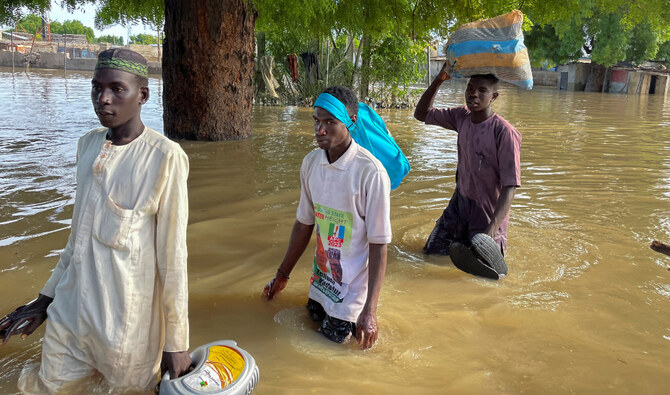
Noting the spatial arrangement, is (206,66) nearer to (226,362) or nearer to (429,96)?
(429,96)

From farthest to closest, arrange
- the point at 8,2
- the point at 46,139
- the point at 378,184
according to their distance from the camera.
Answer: the point at 46,139
the point at 8,2
the point at 378,184

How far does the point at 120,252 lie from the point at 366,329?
125 centimetres

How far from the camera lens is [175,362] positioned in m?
2.12

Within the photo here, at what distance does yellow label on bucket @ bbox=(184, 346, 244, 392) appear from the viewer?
2121 millimetres

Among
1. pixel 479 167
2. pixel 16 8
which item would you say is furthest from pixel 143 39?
pixel 479 167

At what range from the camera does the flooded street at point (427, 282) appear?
2746 millimetres

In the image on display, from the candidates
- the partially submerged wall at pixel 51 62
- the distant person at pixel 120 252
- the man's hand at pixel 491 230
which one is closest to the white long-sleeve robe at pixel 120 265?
the distant person at pixel 120 252

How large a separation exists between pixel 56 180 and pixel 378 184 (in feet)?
15.4

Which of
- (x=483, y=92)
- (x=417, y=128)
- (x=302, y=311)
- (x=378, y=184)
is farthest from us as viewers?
(x=417, y=128)

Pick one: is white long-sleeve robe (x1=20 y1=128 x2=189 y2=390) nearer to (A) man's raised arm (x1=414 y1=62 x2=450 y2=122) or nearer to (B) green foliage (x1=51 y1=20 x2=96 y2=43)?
(A) man's raised arm (x1=414 y1=62 x2=450 y2=122)

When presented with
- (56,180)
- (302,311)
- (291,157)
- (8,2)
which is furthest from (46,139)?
(302,311)

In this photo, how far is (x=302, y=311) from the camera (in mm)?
3340

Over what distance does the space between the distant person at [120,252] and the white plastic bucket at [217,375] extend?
66 millimetres

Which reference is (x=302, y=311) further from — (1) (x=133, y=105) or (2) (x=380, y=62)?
(2) (x=380, y=62)
